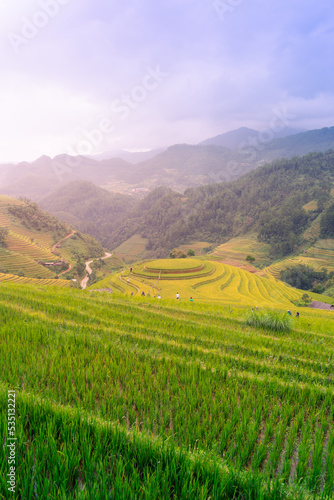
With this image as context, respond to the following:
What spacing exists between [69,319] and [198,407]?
432cm

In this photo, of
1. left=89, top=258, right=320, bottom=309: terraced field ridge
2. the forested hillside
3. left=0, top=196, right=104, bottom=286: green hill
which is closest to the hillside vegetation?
the forested hillside

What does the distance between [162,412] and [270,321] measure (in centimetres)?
531

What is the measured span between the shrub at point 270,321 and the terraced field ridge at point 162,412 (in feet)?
3.66

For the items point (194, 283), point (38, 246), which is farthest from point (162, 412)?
point (38, 246)

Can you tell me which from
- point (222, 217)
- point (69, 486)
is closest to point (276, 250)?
point (222, 217)

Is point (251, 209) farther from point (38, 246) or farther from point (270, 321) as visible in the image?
point (270, 321)

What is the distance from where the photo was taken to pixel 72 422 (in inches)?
77.1

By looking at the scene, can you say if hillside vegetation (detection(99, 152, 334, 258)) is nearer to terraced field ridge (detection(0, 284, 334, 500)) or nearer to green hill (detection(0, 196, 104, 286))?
green hill (detection(0, 196, 104, 286))

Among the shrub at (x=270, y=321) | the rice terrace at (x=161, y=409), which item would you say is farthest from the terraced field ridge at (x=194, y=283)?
the rice terrace at (x=161, y=409)

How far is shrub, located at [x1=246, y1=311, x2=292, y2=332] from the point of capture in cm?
677

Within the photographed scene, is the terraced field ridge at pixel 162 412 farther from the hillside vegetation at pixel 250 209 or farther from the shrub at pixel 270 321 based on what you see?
the hillside vegetation at pixel 250 209

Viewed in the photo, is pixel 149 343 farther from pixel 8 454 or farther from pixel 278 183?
pixel 278 183

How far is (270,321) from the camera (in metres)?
6.87

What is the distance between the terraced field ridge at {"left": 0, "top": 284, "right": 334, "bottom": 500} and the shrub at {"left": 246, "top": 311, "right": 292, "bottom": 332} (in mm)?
1115
